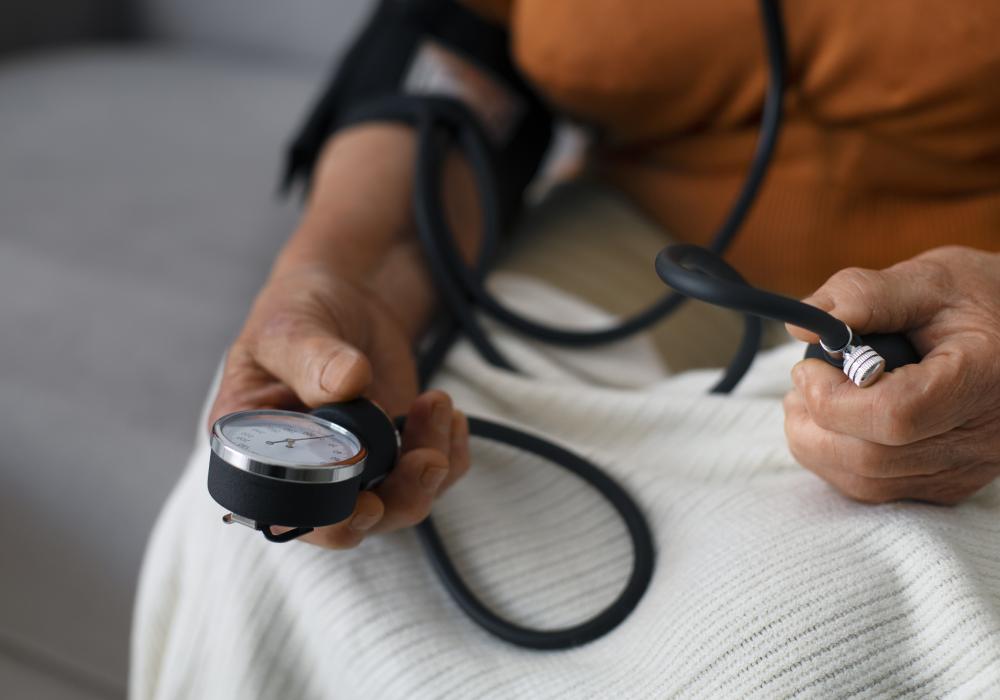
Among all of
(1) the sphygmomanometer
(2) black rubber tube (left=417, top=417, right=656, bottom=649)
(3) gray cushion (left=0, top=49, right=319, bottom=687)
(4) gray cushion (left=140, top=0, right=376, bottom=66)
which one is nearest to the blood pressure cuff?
(1) the sphygmomanometer

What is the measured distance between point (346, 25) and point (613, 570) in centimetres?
89

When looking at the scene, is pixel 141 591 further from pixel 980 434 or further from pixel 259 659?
pixel 980 434

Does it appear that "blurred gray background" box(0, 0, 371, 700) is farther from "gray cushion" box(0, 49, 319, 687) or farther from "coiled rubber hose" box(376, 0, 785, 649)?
"coiled rubber hose" box(376, 0, 785, 649)

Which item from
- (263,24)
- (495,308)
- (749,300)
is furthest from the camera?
(263,24)

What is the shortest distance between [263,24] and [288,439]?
0.98m

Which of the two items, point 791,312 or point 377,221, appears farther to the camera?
point 377,221

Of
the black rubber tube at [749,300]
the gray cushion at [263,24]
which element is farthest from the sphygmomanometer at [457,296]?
the gray cushion at [263,24]

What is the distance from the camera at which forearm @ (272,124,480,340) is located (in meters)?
0.51

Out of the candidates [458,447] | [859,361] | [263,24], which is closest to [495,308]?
[458,447]

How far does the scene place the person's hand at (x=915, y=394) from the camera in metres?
0.32

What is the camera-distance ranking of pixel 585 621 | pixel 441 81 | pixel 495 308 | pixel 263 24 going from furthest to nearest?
pixel 263 24 → pixel 441 81 → pixel 495 308 → pixel 585 621

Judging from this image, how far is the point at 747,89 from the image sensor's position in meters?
0.55

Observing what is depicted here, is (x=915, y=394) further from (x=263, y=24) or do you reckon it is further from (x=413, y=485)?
(x=263, y=24)

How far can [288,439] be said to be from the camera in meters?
0.34
